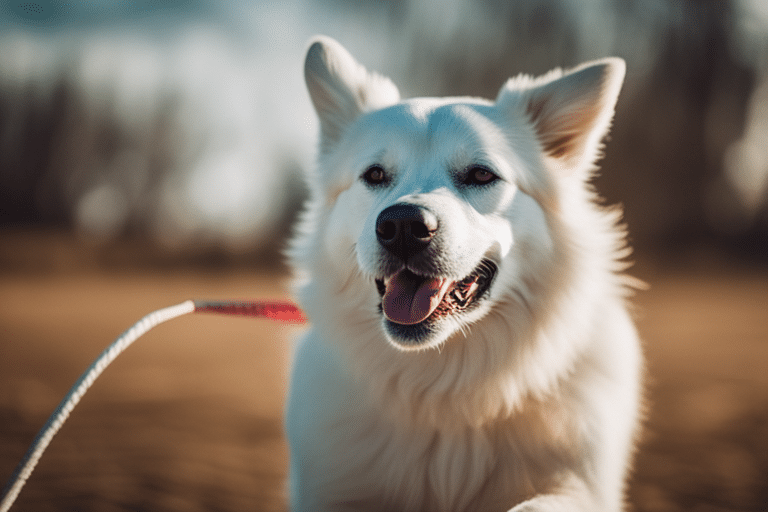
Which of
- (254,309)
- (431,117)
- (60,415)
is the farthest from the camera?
(254,309)

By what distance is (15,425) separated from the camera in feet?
18.1

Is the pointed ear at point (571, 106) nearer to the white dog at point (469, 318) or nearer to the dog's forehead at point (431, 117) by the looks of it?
the white dog at point (469, 318)

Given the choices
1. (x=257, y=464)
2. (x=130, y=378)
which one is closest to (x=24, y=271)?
(x=130, y=378)

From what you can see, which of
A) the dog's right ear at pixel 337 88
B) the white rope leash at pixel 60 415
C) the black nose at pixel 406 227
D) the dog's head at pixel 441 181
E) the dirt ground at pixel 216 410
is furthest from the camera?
the dirt ground at pixel 216 410

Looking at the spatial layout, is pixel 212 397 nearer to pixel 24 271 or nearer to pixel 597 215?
pixel 597 215

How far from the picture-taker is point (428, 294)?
7.93 feet

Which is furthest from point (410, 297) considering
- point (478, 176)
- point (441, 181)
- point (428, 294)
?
point (478, 176)

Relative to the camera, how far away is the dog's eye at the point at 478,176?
8.63 feet

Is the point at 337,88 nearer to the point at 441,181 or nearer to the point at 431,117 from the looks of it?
the point at 431,117

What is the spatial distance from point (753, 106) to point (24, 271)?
2942cm

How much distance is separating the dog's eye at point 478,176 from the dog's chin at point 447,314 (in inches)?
14.5

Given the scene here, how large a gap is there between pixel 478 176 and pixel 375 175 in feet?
1.60

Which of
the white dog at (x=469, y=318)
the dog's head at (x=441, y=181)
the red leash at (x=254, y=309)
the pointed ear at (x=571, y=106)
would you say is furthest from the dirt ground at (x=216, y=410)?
the pointed ear at (x=571, y=106)

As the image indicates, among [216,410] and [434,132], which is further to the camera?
[216,410]
